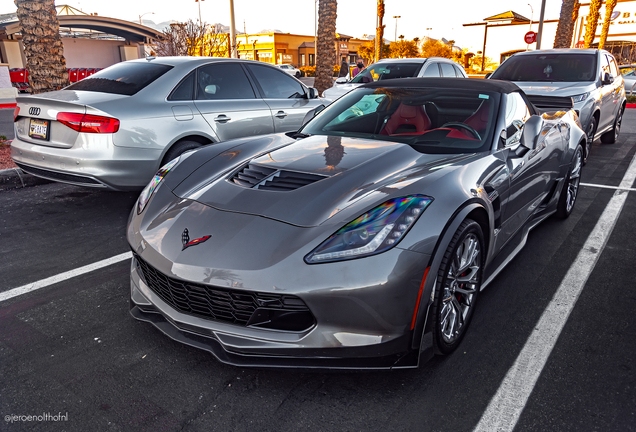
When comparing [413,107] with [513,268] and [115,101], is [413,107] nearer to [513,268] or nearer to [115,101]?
[513,268]

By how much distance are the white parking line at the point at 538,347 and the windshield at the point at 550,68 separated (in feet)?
14.9

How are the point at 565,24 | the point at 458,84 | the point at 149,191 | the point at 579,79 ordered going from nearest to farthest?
the point at 149,191
the point at 458,84
the point at 579,79
the point at 565,24

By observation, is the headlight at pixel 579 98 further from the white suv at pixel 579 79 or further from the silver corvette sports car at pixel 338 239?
the silver corvette sports car at pixel 338 239

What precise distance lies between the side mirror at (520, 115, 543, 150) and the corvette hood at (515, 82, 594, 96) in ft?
13.2

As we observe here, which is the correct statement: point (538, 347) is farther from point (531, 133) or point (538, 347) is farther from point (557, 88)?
point (557, 88)

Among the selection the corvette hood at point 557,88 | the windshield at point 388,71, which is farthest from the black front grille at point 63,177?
the windshield at point 388,71

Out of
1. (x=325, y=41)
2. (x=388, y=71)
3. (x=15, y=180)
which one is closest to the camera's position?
(x=15, y=180)

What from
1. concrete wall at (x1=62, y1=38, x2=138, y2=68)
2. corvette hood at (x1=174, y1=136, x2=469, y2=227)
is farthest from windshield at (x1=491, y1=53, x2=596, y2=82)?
concrete wall at (x1=62, y1=38, x2=138, y2=68)

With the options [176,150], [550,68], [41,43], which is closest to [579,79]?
[550,68]

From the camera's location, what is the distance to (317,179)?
2.66m

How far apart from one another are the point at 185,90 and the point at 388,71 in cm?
663

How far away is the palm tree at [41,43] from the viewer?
7.30 meters

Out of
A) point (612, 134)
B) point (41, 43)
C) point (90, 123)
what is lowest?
point (612, 134)

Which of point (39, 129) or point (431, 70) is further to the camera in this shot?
point (431, 70)
